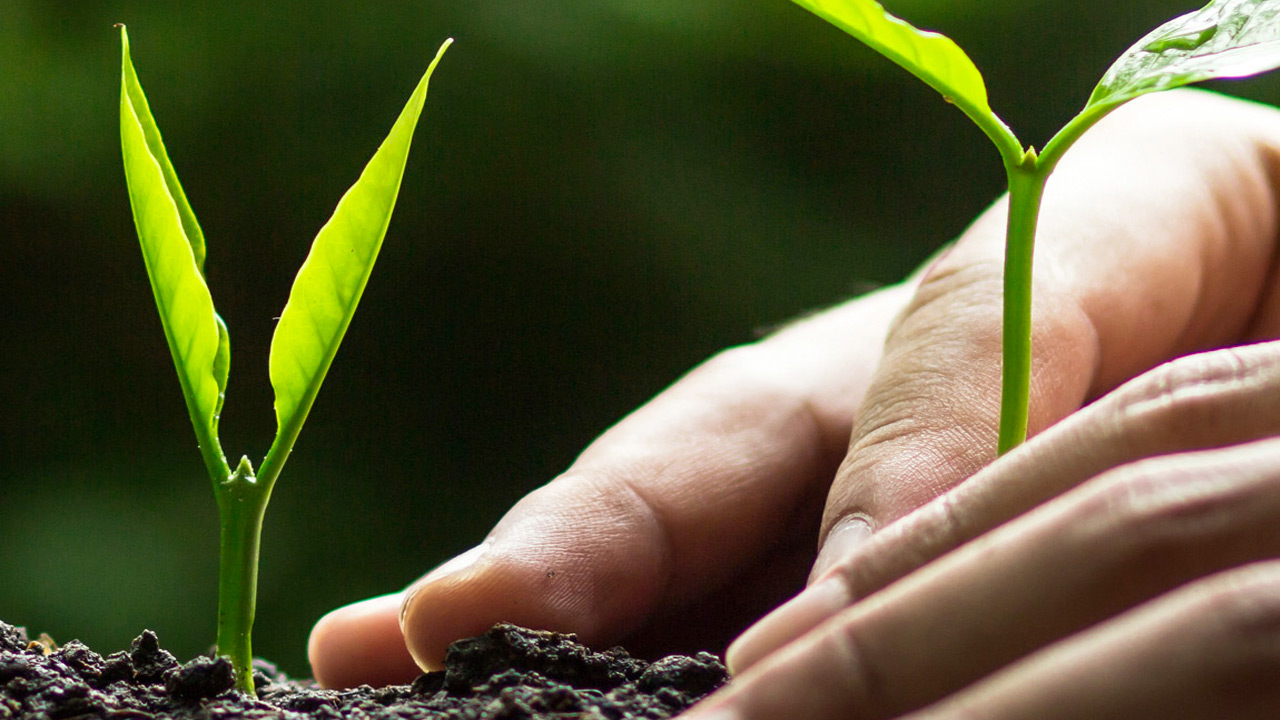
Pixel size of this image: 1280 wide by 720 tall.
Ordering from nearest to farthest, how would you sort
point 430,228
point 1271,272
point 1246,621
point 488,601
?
point 1246,621
point 488,601
point 1271,272
point 430,228

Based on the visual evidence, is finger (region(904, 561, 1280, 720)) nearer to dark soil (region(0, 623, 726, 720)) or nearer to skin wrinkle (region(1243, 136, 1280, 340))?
dark soil (region(0, 623, 726, 720))

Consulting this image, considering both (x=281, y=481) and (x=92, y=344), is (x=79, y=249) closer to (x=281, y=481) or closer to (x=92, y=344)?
(x=92, y=344)

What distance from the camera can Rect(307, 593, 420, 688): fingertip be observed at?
0.67 m

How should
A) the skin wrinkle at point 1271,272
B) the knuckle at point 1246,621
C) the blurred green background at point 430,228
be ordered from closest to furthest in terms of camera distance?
the knuckle at point 1246,621 → the skin wrinkle at point 1271,272 → the blurred green background at point 430,228

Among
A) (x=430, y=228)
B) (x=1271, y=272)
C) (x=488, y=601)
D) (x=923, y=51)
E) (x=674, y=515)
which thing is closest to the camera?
(x=923, y=51)

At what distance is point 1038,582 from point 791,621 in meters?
0.10

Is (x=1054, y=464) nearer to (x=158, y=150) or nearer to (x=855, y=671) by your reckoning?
(x=855, y=671)

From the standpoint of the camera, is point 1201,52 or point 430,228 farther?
point 430,228

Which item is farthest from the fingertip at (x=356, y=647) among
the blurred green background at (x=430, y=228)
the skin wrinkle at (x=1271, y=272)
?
the blurred green background at (x=430, y=228)

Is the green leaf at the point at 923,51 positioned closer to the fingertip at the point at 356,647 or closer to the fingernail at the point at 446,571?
the fingernail at the point at 446,571

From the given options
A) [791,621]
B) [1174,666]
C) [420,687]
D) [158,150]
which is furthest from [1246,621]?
[158,150]

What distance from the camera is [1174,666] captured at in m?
0.31

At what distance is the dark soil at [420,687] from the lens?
415mm

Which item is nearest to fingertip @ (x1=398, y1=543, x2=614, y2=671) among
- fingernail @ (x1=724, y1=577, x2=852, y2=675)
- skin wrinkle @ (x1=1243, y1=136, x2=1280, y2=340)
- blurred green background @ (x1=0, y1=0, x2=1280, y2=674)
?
fingernail @ (x1=724, y1=577, x2=852, y2=675)
